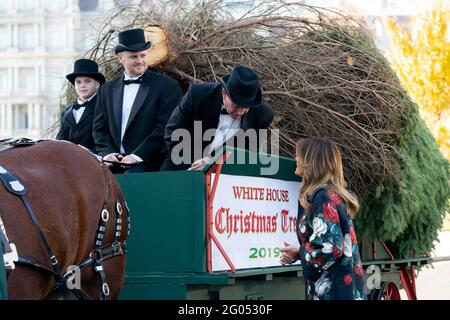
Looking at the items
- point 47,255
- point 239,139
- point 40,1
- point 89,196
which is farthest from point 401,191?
point 40,1

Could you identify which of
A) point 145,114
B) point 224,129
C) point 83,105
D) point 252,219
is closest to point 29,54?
point 83,105

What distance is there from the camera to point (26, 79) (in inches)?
1705

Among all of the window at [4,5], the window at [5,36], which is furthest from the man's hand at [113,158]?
the window at [4,5]

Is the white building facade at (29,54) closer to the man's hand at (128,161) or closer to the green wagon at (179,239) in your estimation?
the man's hand at (128,161)

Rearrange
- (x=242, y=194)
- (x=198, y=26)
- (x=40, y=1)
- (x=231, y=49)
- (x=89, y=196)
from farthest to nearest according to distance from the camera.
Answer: (x=40, y=1) → (x=198, y=26) → (x=231, y=49) → (x=242, y=194) → (x=89, y=196)

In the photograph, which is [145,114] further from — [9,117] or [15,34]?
[15,34]

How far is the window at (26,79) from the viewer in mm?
42969

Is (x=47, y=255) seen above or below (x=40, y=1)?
below

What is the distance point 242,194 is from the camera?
458 centimetres

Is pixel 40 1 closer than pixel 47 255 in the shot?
No
